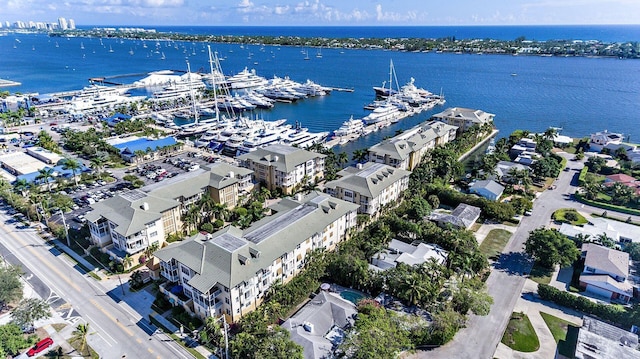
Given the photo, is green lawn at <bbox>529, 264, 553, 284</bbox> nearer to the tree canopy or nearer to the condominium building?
the tree canopy

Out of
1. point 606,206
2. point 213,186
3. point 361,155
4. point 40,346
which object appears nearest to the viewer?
point 40,346

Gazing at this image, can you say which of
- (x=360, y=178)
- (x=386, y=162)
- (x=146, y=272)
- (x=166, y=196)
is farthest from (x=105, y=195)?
(x=386, y=162)

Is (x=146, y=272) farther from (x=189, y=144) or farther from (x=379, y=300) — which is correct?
(x=189, y=144)

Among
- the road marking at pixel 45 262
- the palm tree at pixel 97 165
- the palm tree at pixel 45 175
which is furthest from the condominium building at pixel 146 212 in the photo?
the palm tree at pixel 97 165

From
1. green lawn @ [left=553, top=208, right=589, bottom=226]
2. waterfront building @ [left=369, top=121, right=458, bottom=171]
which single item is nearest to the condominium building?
waterfront building @ [left=369, top=121, right=458, bottom=171]

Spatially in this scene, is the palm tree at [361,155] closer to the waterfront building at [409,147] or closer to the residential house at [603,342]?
the waterfront building at [409,147]

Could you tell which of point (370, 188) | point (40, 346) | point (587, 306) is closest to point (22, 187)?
point (40, 346)

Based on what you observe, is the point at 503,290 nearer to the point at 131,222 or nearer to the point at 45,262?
the point at 131,222
